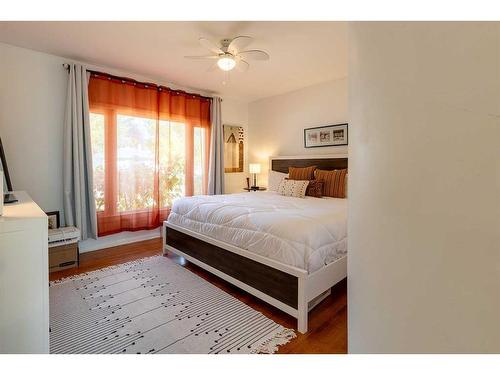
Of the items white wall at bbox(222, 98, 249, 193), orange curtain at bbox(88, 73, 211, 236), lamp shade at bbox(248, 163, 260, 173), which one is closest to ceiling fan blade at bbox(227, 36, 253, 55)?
orange curtain at bbox(88, 73, 211, 236)

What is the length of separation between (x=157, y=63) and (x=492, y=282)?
11.9 ft

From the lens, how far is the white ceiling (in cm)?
238

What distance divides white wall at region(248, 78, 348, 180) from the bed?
1.83 metres

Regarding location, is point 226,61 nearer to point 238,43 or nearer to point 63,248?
point 238,43

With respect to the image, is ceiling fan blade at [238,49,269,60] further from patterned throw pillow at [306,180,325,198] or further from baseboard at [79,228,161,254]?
baseboard at [79,228,161,254]

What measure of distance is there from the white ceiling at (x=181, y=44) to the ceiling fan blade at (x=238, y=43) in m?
0.12

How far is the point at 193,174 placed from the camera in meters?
4.28

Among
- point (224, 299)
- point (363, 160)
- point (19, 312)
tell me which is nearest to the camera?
point (363, 160)

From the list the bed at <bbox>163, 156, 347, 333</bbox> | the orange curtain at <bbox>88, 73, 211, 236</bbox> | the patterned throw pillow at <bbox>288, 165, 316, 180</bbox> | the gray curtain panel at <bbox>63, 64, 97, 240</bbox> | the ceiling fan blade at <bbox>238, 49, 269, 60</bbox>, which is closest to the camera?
the bed at <bbox>163, 156, 347, 333</bbox>

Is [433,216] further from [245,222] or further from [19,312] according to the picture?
[245,222]

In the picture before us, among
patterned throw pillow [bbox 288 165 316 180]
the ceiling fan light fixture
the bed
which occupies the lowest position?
the bed

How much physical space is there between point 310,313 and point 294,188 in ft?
6.01

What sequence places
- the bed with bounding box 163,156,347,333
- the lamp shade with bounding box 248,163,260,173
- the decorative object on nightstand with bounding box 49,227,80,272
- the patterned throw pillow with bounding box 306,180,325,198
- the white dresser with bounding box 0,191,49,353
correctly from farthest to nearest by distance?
the lamp shade with bounding box 248,163,260,173 < the patterned throw pillow with bounding box 306,180,325,198 < the decorative object on nightstand with bounding box 49,227,80,272 < the bed with bounding box 163,156,347,333 < the white dresser with bounding box 0,191,49,353
